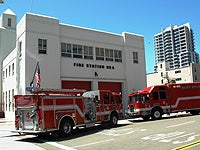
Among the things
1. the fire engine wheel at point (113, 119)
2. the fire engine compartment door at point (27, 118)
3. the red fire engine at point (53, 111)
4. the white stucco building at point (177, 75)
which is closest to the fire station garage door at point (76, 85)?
the fire engine wheel at point (113, 119)

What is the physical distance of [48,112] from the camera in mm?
13461

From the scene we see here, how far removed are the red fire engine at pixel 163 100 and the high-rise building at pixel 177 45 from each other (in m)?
130

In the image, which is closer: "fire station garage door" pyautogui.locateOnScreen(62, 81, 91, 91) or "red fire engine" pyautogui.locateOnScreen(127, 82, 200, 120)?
"red fire engine" pyautogui.locateOnScreen(127, 82, 200, 120)

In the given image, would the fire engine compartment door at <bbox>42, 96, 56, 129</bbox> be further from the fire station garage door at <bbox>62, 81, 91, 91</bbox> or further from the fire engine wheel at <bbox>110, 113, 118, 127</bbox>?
the fire station garage door at <bbox>62, 81, 91, 91</bbox>

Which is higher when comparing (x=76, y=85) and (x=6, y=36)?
(x=6, y=36)

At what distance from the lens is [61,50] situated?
2670 cm

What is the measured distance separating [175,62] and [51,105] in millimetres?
154685

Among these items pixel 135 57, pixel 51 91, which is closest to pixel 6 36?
pixel 135 57

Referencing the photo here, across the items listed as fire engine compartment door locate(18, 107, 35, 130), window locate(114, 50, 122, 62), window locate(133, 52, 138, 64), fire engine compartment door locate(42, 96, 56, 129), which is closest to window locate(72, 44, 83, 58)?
window locate(114, 50, 122, 62)

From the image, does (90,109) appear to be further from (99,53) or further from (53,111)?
(99,53)

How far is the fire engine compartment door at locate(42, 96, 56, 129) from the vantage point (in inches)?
521

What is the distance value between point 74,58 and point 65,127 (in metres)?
13.8

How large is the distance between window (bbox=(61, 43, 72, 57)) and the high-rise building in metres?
131

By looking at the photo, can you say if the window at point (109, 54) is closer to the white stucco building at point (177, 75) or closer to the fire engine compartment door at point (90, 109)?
the fire engine compartment door at point (90, 109)
